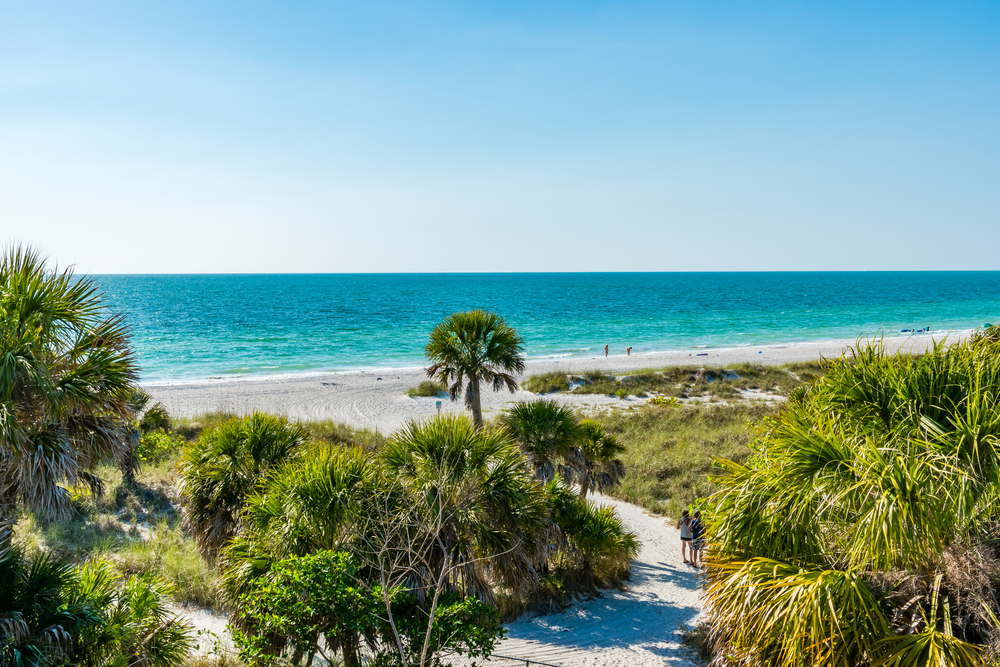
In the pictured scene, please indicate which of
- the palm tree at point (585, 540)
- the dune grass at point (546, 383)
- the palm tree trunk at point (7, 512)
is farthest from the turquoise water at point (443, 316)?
the palm tree trunk at point (7, 512)

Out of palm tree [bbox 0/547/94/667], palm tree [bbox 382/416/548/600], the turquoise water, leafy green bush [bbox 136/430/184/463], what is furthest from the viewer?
the turquoise water

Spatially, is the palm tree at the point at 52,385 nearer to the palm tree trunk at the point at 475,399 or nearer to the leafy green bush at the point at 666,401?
the palm tree trunk at the point at 475,399

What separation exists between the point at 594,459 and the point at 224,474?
32.8 feet

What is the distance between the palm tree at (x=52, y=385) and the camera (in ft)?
22.1

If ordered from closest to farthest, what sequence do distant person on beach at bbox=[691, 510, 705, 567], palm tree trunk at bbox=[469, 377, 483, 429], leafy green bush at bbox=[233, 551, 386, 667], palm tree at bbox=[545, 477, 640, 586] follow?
leafy green bush at bbox=[233, 551, 386, 667]
palm tree at bbox=[545, 477, 640, 586]
distant person on beach at bbox=[691, 510, 705, 567]
palm tree trunk at bbox=[469, 377, 483, 429]

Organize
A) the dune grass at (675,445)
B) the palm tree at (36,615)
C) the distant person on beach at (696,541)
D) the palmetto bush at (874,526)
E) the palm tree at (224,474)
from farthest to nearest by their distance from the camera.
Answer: the dune grass at (675,445) < the distant person on beach at (696,541) < the palm tree at (224,474) < the palm tree at (36,615) < the palmetto bush at (874,526)

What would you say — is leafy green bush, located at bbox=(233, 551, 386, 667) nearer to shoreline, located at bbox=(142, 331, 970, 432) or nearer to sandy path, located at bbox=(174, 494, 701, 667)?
sandy path, located at bbox=(174, 494, 701, 667)

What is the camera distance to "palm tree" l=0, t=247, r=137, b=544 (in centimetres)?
675

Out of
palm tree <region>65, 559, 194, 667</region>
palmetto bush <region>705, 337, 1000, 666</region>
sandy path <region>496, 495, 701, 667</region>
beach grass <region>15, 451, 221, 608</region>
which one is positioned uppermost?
palmetto bush <region>705, 337, 1000, 666</region>

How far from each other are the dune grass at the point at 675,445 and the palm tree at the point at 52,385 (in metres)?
13.6

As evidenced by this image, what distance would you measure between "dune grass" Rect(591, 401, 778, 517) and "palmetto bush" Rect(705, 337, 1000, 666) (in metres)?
10.2

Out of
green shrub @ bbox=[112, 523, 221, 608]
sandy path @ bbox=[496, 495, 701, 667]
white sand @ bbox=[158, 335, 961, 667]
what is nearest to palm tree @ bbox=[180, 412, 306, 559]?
green shrub @ bbox=[112, 523, 221, 608]

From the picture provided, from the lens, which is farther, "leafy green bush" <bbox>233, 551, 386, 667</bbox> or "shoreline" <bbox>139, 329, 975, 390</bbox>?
"shoreline" <bbox>139, 329, 975, 390</bbox>

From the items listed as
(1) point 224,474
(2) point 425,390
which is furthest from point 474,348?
(2) point 425,390
